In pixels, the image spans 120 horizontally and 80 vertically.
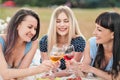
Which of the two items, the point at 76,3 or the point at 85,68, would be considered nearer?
the point at 85,68

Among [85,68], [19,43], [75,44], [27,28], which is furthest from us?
[75,44]

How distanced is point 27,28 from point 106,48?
77 centimetres

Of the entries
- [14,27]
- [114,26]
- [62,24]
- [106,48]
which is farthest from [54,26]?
[114,26]

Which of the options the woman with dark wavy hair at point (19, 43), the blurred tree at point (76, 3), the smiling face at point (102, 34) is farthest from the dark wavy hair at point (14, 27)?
the blurred tree at point (76, 3)

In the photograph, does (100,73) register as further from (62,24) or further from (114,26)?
(62,24)

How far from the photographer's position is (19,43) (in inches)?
157

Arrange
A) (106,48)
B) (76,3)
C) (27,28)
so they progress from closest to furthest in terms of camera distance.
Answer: (27,28)
(106,48)
(76,3)

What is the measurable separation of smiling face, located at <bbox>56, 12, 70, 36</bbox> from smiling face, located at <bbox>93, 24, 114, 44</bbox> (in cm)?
65

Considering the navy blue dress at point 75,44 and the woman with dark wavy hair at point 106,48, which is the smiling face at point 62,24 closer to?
the navy blue dress at point 75,44

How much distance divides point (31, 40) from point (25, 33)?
0.29 m

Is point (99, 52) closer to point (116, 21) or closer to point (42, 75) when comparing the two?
point (116, 21)

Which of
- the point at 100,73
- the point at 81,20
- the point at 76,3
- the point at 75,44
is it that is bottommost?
the point at 81,20

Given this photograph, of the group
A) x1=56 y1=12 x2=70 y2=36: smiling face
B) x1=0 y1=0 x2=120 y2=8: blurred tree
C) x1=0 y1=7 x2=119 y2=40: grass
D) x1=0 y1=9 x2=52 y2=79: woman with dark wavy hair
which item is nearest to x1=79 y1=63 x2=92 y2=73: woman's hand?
x1=0 y1=9 x2=52 y2=79: woman with dark wavy hair

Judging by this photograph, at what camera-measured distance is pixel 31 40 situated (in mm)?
4020
